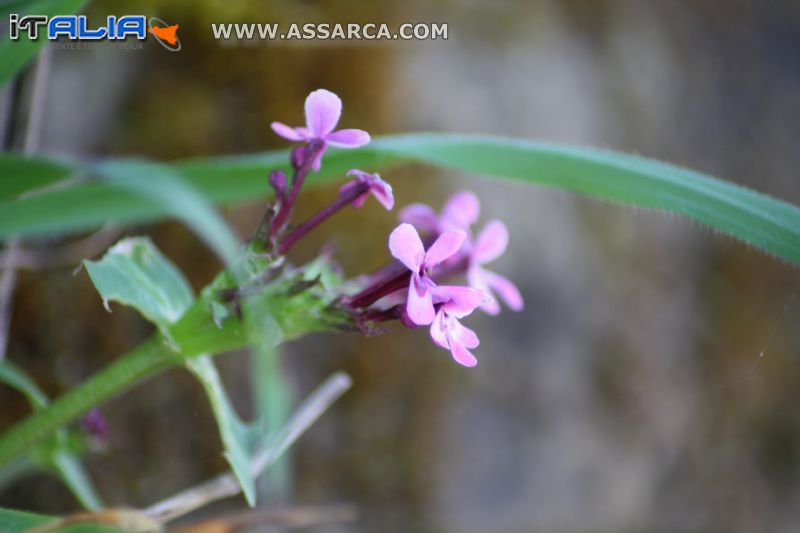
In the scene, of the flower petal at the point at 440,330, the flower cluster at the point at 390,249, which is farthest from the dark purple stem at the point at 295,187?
the flower petal at the point at 440,330

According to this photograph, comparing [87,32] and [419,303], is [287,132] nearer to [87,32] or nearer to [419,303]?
[419,303]

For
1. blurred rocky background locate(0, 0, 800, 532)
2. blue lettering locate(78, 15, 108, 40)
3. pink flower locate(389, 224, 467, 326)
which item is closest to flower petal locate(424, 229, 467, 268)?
pink flower locate(389, 224, 467, 326)

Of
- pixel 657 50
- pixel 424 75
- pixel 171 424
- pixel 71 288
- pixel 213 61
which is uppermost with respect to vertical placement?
pixel 657 50

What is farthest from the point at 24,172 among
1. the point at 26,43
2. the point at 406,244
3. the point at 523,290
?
the point at 523,290

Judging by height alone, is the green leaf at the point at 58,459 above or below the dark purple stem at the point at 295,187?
below

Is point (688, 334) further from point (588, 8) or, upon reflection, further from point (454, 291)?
point (454, 291)

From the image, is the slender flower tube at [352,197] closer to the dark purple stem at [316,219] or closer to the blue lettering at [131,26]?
the dark purple stem at [316,219]

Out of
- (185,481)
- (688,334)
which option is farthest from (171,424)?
(688,334)
